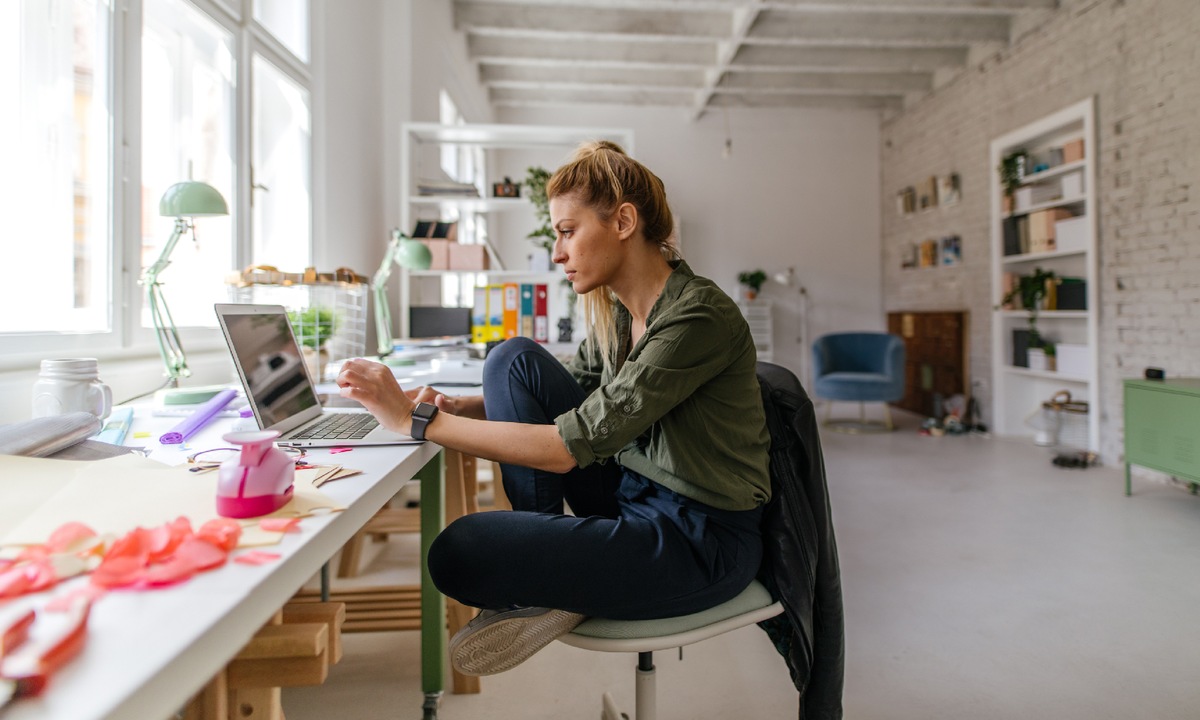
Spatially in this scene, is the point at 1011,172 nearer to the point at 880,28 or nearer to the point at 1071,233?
the point at 1071,233

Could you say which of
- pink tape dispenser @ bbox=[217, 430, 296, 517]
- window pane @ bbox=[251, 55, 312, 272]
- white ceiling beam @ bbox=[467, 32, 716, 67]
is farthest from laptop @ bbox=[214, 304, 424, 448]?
white ceiling beam @ bbox=[467, 32, 716, 67]

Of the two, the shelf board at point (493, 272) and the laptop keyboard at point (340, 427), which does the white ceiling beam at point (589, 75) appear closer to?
the shelf board at point (493, 272)

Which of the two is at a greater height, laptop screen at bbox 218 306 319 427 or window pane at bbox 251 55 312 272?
window pane at bbox 251 55 312 272

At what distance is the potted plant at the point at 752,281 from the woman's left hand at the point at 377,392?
632cm

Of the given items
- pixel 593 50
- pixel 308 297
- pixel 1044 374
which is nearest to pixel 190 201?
pixel 308 297

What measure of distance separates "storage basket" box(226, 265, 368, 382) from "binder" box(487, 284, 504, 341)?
38.9 inches

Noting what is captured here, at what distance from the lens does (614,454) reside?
1.06 meters

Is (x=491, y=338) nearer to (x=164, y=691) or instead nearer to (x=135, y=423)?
(x=135, y=423)

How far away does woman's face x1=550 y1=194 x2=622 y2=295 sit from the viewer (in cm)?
118

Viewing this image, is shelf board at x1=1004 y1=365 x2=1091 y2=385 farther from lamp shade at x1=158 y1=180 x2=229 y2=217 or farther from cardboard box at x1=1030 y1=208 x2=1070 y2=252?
lamp shade at x1=158 y1=180 x2=229 y2=217

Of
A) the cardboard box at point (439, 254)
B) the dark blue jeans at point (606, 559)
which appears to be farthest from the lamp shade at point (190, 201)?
the cardboard box at point (439, 254)

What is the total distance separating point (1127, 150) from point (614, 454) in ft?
15.0

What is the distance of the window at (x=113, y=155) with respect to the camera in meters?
1.46

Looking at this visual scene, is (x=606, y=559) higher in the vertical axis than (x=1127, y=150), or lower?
lower
